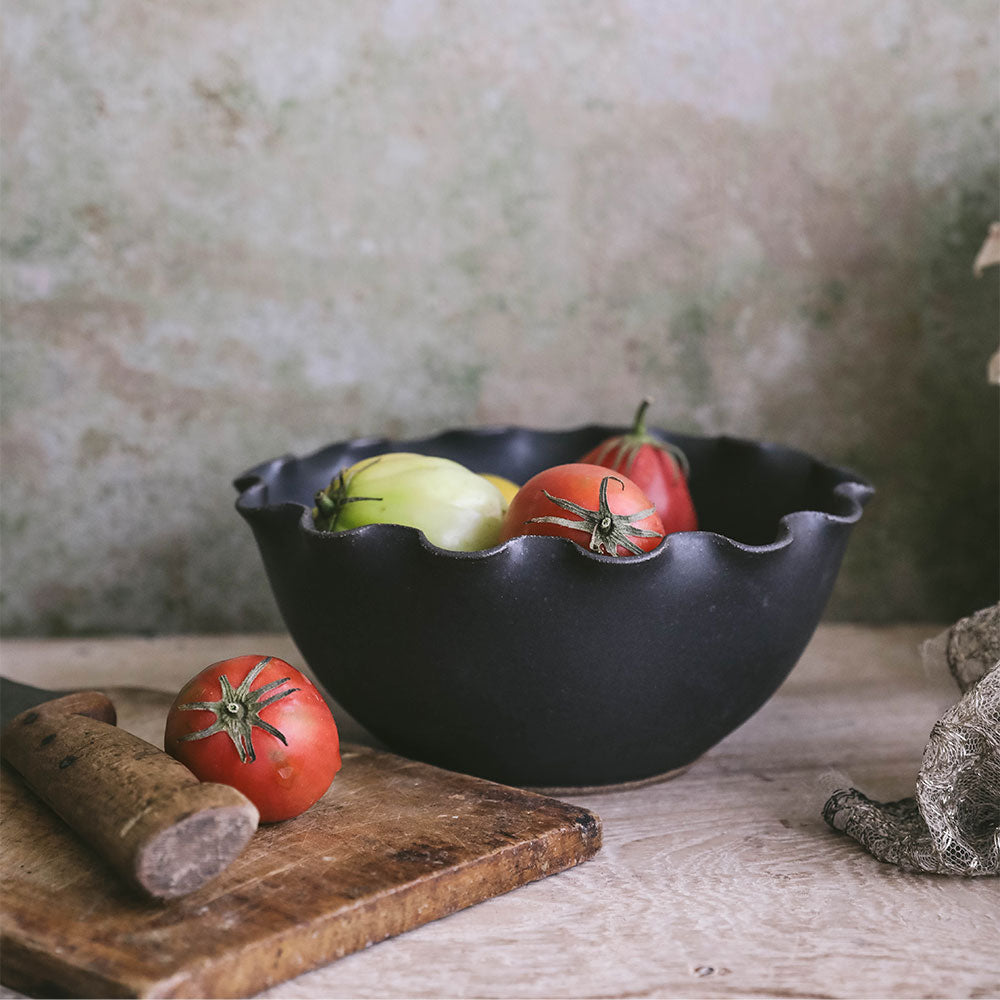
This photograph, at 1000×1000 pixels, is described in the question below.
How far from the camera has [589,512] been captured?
1.96 feet

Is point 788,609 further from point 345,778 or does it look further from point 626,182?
point 626,182

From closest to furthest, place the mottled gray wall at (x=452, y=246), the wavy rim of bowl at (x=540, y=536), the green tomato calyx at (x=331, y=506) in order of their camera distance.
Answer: the wavy rim of bowl at (x=540, y=536)
the green tomato calyx at (x=331, y=506)
the mottled gray wall at (x=452, y=246)

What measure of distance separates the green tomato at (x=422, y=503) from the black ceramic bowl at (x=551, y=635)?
4 cm

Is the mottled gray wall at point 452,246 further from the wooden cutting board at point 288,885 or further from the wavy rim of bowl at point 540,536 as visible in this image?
the wooden cutting board at point 288,885

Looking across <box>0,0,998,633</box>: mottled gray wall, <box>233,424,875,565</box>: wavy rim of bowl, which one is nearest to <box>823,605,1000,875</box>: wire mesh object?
<box>233,424,875,565</box>: wavy rim of bowl

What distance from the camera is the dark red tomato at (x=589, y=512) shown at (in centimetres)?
59

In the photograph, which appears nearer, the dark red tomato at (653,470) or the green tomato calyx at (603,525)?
the green tomato calyx at (603,525)

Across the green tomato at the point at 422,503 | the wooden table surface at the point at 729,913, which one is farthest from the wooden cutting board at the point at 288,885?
the green tomato at the point at 422,503

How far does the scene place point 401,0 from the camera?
3.21 ft

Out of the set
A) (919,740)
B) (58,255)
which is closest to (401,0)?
(58,255)

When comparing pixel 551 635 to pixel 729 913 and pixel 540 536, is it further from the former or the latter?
pixel 729 913

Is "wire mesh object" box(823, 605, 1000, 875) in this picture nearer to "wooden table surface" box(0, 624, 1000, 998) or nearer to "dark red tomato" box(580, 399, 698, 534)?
"wooden table surface" box(0, 624, 1000, 998)

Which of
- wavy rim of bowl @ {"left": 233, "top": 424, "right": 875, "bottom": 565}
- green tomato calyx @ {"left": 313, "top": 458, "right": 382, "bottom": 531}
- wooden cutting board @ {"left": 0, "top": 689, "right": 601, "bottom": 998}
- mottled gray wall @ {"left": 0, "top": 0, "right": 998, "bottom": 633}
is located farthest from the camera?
mottled gray wall @ {"left": 0, "top": 0, "right": 998, "bottom": 633}

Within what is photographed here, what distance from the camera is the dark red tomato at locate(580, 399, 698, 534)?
0.73 m
